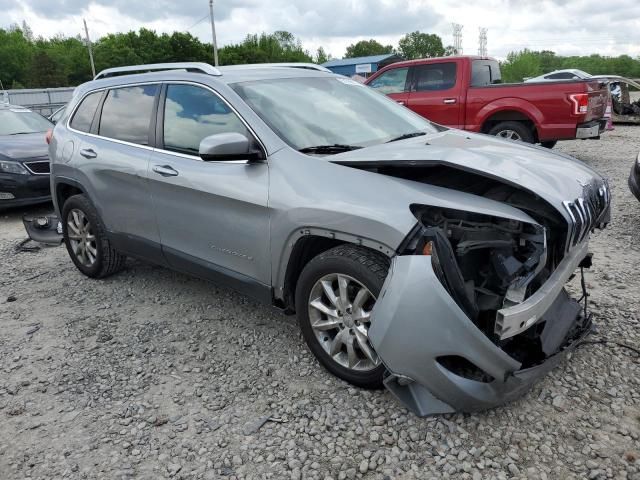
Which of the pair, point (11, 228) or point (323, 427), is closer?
point (323, 427)

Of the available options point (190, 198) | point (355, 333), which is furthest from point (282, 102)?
point (355, 333)

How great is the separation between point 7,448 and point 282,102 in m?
2.53

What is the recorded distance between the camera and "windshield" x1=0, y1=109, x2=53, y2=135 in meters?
8.70

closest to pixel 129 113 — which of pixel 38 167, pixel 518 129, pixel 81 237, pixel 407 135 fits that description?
pixel 81 237

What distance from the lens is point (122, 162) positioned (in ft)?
13.6

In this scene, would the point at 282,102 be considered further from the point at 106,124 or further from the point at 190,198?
the point at 106,124

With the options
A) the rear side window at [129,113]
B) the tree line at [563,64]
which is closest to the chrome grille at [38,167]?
the rear side window at [129,113]

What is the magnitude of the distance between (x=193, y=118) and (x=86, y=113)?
1607 mm

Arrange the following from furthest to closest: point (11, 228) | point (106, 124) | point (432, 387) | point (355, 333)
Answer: point (11, 228) < point (106, 124) < point (355, 333) < point (432, 387)

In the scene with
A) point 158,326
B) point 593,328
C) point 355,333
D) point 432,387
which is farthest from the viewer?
→ point 158,326

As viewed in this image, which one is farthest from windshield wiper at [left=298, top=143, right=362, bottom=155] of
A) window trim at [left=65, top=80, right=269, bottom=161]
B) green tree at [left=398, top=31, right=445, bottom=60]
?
green tree at [left=398, top=31, right=445, bottom=60]

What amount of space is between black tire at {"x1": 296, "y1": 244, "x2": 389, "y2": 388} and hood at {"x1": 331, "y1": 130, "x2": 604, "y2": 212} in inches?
19.5

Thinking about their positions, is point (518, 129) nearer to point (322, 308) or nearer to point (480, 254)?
point (480, 254)

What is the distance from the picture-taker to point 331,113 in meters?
3.61
